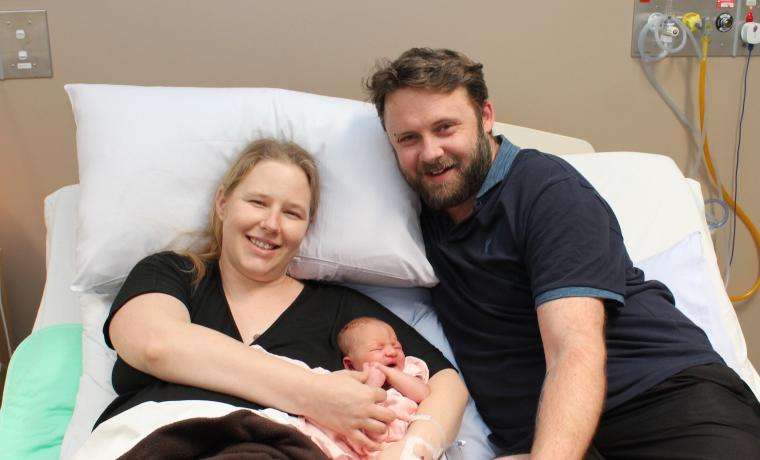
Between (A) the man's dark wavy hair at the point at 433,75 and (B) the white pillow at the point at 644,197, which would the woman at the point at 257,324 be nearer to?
(A) the man's dark wavy hair at the point at 433,75

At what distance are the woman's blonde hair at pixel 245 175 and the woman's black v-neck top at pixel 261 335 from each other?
23mm

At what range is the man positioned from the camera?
1.32 metres

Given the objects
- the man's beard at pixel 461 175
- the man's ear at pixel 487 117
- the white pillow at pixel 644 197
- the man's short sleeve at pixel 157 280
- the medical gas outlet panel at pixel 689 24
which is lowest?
the man's short sleeve at pixel 157 280

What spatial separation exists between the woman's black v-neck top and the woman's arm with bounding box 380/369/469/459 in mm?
48

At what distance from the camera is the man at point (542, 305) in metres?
1.32

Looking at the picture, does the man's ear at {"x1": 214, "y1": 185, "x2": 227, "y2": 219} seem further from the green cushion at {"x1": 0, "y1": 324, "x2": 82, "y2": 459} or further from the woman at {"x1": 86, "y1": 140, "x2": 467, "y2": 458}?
the green cushion at {"x1": 0, "y1": 324, "x2": 82, "y2": 459}

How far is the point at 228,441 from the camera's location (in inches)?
47.5

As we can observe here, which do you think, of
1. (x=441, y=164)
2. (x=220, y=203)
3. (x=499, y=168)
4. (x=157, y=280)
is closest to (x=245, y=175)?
(x=220, y=203)

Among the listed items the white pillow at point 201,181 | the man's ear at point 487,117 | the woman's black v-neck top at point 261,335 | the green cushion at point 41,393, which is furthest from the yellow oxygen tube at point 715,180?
the green cushion at point 41,393

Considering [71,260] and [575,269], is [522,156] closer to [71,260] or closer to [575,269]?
[575,269]

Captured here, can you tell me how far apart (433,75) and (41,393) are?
3.71 ft

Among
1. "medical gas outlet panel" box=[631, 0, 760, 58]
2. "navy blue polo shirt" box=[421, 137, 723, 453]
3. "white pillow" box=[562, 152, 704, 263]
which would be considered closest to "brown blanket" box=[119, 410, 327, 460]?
"navy blue polo shirt" box=[421, 137, 723, 453]

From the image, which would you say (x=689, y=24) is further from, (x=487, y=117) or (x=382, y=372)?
(x=382, y=372)

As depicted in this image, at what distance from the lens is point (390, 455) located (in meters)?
1.34
